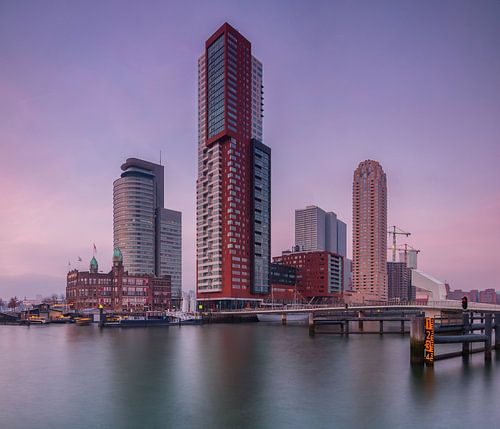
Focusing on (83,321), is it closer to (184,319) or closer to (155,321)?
(155,321)

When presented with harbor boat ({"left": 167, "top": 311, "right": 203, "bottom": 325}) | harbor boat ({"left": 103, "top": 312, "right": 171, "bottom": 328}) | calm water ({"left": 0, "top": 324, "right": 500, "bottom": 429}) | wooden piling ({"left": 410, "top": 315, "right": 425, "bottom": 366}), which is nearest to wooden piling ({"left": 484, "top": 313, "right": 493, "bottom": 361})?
calm water ({"left": 0, "top": 324, "right": 500, "bottom": 429})

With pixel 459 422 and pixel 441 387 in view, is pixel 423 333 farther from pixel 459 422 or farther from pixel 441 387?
pixel 459 422

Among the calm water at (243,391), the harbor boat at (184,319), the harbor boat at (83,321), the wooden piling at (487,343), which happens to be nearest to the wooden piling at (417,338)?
the calm water at (243,391)

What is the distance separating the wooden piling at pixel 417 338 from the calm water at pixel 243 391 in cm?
261

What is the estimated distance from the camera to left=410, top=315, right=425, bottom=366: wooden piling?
56.5 meters

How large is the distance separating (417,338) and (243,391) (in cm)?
2709

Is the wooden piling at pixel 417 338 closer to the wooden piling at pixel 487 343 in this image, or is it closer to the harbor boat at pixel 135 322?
the wooden piling at pixel 487 343

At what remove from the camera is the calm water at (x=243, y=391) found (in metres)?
36.7

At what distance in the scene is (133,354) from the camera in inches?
3066

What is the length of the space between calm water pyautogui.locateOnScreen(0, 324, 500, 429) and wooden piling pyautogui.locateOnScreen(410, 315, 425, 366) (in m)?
2.61

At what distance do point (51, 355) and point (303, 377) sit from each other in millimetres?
49928

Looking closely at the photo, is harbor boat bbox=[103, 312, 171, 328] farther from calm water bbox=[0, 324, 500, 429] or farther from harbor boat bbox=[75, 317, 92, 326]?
calm water bbox=[0, 324, 500, 429]

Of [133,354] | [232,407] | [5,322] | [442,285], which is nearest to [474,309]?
[442,285]

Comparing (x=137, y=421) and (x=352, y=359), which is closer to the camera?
(x=137, y=421)
